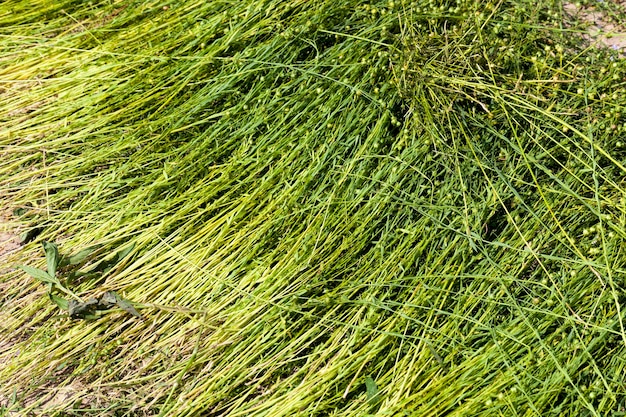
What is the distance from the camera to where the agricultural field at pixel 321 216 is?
2.26 m

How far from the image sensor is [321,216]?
254 centimetres

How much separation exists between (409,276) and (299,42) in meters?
1.19

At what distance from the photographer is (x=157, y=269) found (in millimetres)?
2588

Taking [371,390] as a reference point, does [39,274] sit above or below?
above

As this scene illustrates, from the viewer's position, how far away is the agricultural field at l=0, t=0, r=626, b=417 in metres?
2.26

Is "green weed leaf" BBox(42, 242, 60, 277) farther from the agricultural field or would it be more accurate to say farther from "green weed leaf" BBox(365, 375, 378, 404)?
"green weed leaf" BBox(365, 375, 378, 404)

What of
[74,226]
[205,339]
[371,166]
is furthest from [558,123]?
[74,226]

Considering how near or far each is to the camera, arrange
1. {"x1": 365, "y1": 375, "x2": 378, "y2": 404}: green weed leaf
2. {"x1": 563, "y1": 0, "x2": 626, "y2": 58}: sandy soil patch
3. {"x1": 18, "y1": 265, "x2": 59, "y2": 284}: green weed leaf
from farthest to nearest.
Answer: {"x1": 563, "y1": 0, "x2": 626, "y2": 58}: sandy soil patch < {"x1": 18, "y1": 265, "x2": 59, "y2": 284}: green weed leaf < {"x1": 365, "y1": 375, "x2": 378, "y2": 404}: green weed leaf

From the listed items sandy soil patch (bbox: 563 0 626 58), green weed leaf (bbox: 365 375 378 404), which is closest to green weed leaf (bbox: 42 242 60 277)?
green weed leaf (bbox: 365 375 378 404)

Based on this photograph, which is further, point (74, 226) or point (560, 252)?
point (74, 226)

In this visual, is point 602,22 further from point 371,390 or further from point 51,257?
point 51,257

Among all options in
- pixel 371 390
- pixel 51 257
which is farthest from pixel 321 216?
pixel 51 257

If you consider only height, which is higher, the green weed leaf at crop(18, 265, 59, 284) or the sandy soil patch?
the sandy soil patch

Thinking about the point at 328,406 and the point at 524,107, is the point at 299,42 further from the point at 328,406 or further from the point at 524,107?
the point at 328,406
